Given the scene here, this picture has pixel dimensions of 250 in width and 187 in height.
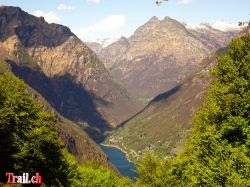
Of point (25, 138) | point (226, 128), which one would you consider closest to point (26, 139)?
point (25, 138)

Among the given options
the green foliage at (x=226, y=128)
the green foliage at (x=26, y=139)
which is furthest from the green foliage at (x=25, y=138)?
the green foliage at (x=226, y=128)

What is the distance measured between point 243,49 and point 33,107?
39001 mm

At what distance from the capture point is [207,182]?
39.0m

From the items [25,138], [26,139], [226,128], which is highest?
[25,138]

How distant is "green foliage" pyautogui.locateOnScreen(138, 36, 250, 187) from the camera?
1499 inches

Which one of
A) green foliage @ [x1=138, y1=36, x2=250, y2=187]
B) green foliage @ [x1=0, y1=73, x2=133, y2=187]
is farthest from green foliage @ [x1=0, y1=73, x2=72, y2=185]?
green foliage @ [x1=138, y1=36, x2=250, y2=187]

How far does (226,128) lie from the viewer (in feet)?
134

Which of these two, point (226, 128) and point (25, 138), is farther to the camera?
point (25, 138)

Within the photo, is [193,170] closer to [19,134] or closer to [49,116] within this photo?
[19,134]

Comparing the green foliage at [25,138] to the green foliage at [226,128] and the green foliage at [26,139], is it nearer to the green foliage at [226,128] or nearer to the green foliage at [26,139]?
the green foliage at [26,139]

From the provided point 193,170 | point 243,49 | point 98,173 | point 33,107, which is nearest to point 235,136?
point 193,170

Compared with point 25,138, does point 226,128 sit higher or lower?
lower

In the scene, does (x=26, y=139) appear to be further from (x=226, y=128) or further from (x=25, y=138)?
(x=226, y=128)

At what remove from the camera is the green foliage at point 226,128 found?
38.1 metres
